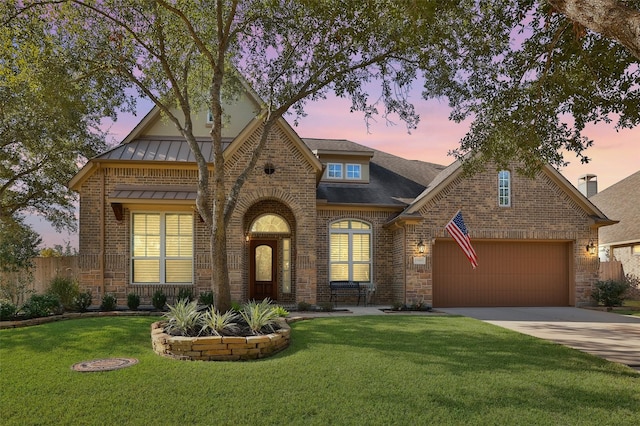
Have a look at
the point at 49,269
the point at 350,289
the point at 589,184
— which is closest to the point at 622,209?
the point at 589,184

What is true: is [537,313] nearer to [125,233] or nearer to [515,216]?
A: [515,216]

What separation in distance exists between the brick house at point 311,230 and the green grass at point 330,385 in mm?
6329

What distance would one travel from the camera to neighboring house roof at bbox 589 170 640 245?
22208 mm

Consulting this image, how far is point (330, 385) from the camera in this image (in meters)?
6.54

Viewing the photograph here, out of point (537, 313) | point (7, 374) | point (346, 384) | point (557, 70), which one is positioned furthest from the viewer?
point (537, 313)

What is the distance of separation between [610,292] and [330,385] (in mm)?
Answer: 14200

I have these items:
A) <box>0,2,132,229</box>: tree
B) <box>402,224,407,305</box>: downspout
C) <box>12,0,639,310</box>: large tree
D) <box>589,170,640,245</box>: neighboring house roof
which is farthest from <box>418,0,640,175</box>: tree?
<box>589,170,640,245</box>: neighboring house roof

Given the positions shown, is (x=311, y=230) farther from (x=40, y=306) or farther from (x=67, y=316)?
(x=40, y=306)

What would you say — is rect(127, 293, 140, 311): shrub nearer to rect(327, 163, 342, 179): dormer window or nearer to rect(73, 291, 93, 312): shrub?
rect(73, 291, 93, 312): shrub

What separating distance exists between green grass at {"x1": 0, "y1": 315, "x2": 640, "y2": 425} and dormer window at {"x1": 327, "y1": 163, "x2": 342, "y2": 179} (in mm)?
10497

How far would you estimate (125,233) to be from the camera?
1588 cm

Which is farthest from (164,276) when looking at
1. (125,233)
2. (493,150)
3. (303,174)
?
(493,150)

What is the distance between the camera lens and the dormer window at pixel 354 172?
769 inches

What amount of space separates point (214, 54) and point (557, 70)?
825 centimetres
